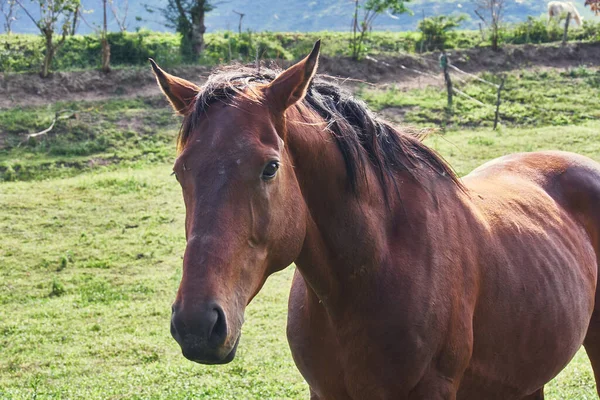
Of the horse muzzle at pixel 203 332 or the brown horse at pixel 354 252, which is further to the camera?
the brown horse at pixel 354 252

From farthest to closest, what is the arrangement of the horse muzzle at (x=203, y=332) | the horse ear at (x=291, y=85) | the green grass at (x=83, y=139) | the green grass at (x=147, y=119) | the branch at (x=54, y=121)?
the branch at (x=54, y=121) < the green grass at (x=147, y=119) < the green grass at (x=83, y=139) < the horse ear at (x=291, y=85) < the horse muzzle at (x=203, y=332)

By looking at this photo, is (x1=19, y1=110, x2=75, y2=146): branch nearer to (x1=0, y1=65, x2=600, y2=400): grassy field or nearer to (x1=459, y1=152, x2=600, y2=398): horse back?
(x1=0, y1=65, x2=600, y2=400): grassy field

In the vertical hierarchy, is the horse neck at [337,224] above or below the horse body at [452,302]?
above

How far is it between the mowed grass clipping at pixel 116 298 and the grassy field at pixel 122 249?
2 centimetres

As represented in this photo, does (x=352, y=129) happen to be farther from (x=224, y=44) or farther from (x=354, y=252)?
(x=224, y=44)

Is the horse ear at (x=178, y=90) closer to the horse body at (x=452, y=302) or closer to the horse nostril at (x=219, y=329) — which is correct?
the horse body at (x=452, y=302)

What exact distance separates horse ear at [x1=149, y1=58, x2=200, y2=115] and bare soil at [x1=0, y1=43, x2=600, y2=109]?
1501cm

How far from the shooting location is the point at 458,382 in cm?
310

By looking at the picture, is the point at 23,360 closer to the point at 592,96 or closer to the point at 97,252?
the point at 97,252

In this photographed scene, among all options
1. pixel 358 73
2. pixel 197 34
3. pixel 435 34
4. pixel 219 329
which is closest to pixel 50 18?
pixel 197 34

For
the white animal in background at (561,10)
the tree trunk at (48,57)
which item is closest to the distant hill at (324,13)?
the white animal in background at (561,10)

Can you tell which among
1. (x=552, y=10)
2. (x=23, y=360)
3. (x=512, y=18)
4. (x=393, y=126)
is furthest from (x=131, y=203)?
(x=512, y=18)

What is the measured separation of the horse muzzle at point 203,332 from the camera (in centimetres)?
217

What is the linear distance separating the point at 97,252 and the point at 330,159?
360 inches
